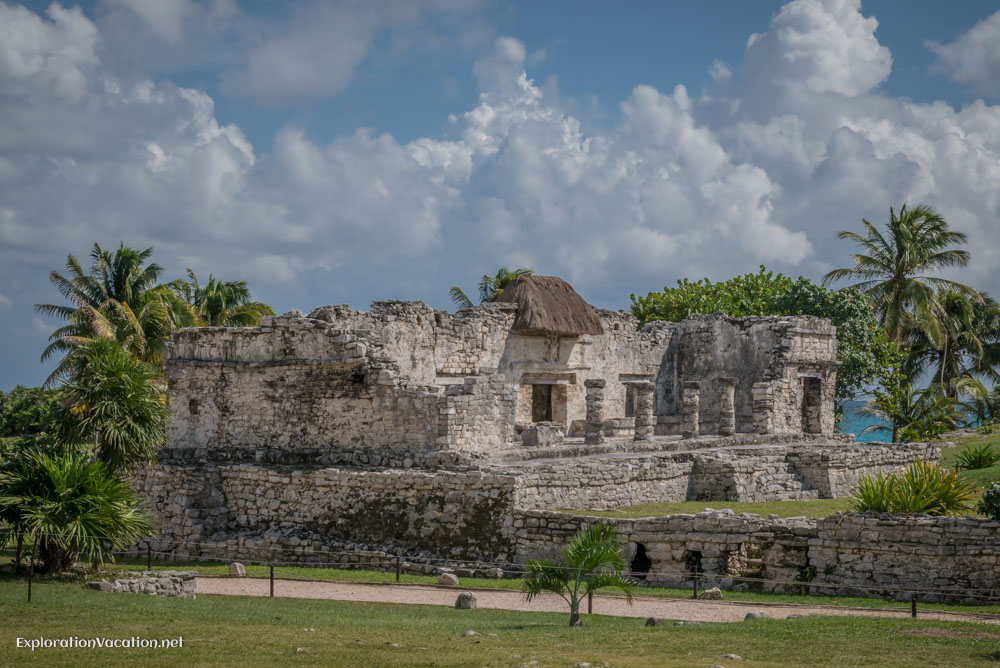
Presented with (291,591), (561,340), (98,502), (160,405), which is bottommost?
(291,591)

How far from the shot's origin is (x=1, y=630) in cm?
920

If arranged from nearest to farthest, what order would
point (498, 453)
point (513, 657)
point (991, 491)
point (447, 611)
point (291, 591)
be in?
1. point (513, 657)
2. point (447, 611)
3. point (991, 491)
4. point (291, 591)
5. point (498, 453)

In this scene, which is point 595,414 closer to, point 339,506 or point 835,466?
point 835,466

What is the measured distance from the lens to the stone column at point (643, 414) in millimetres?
20672

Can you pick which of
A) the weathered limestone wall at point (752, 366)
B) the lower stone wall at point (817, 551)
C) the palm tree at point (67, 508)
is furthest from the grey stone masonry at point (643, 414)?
the palm tree at point (67, 508)

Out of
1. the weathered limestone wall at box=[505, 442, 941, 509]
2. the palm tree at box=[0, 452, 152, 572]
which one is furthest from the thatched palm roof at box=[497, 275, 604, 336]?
the palm tree at box=[0, 452, 152, 572]

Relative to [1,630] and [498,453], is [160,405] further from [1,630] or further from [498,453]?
[1,630]

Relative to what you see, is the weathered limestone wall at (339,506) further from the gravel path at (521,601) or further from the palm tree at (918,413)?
the palm tree at (918,413)

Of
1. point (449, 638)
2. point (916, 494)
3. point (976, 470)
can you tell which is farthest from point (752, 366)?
point (449, 638)

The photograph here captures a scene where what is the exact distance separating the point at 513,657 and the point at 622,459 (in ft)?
30.2

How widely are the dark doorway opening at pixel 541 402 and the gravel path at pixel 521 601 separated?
12.2 metres

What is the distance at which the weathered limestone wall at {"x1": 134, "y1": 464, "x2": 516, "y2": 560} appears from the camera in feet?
46.7

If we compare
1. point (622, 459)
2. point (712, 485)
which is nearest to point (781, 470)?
point (712, 485)

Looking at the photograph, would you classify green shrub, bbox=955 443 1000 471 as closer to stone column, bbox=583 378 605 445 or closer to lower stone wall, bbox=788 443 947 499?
lower stone wall, bbox=788 443 947 499
